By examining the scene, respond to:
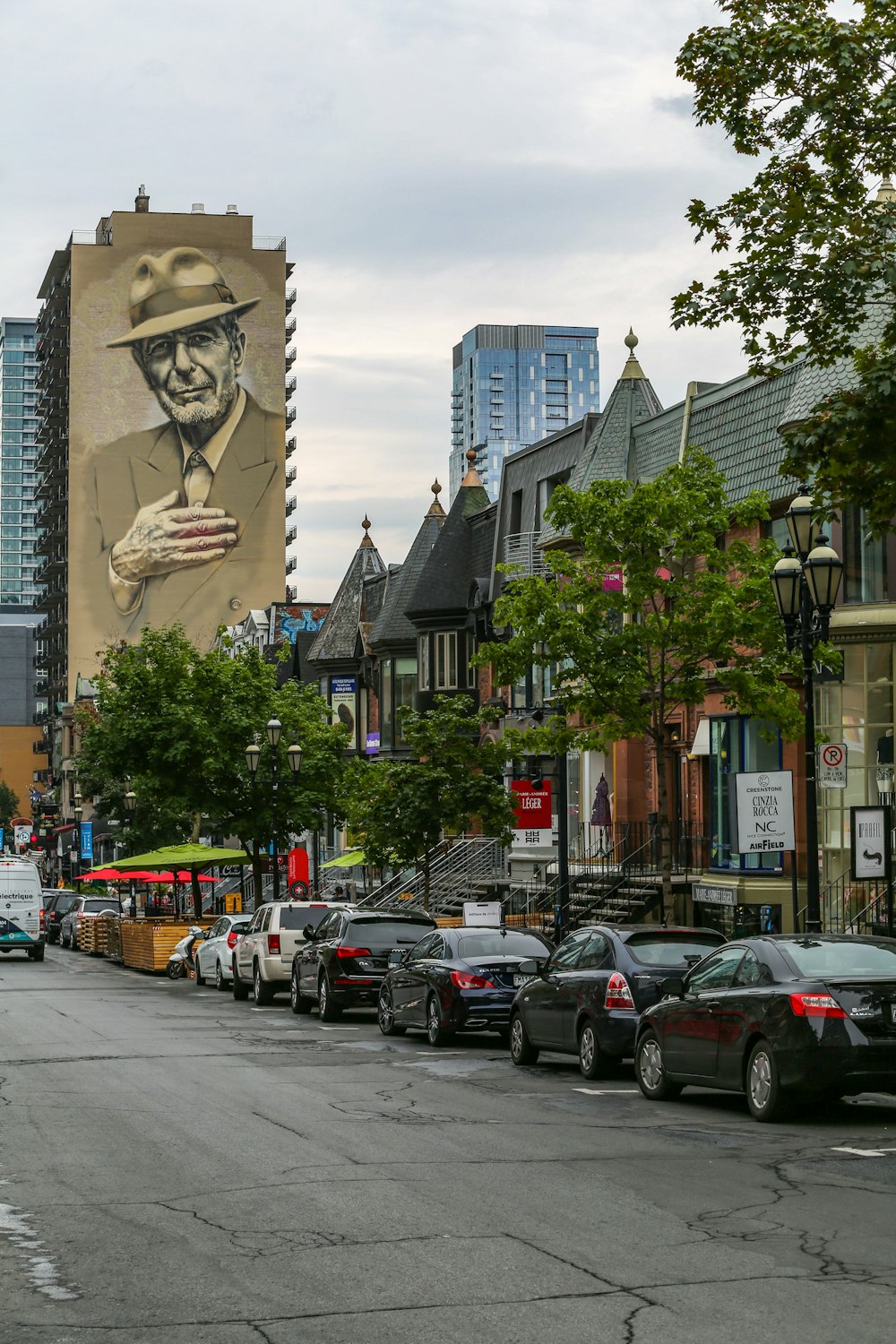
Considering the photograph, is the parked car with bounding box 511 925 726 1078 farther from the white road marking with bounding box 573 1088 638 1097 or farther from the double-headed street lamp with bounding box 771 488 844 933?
the double-headed street lamp with bounding box 771 488 844 933

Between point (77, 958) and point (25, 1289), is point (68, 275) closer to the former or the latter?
point (77, 958)

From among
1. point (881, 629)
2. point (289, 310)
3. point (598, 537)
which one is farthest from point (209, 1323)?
point (289, 310)

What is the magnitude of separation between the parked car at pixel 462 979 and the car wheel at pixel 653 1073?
14.1 feet

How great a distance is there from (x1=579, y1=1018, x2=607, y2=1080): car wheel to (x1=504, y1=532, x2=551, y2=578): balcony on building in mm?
26522

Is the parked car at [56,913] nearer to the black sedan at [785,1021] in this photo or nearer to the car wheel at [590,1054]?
the car wheel at [590,1054]

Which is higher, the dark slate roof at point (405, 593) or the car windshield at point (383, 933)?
the dark slate roof at point (405, 593)

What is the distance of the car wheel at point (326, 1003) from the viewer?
2658 cm

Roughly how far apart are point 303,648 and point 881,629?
45.5 m

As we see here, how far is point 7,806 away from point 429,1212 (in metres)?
173

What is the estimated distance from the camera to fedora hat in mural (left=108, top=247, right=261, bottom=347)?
11512 cm

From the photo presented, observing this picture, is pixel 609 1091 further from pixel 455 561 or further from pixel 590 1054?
pixel 455 561

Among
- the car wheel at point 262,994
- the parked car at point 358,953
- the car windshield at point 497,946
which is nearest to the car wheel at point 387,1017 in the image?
the car windshield at point 497,946

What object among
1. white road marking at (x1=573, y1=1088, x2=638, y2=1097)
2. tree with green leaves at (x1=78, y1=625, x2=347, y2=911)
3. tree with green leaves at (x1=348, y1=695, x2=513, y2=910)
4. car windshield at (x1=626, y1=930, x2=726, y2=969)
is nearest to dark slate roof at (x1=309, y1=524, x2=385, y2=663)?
tree with green leaves at (x1=78, y1=625, x2=347, y2=911)

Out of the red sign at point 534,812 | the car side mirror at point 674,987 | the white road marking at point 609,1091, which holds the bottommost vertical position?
the white road marking at point 609,1091
